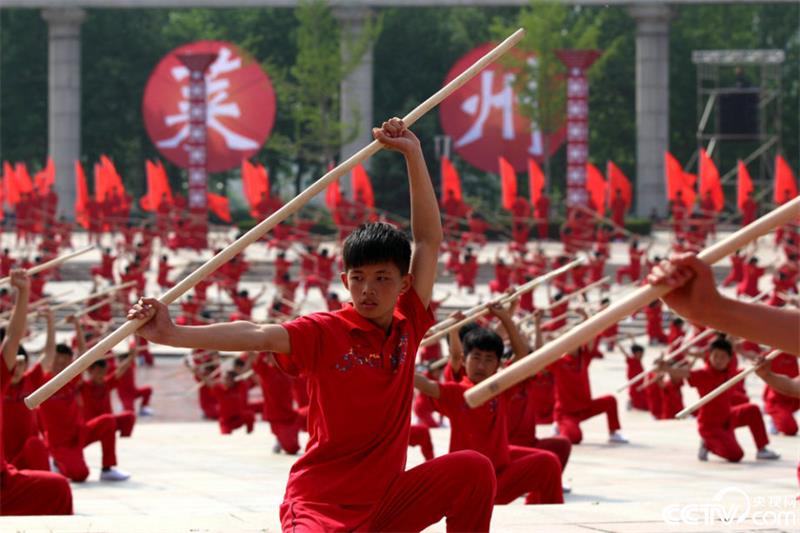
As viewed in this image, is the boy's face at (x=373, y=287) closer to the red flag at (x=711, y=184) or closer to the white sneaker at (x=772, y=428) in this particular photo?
the white sneaker at (x=772, y=428)

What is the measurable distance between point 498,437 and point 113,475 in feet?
10.3

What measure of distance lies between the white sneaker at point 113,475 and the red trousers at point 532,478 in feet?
9.74

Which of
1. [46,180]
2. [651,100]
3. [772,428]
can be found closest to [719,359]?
[772,428]

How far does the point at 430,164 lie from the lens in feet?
134

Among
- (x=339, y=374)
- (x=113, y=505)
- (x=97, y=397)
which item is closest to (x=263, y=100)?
(x=97, y=397)

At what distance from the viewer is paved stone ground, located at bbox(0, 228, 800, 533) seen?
16.2ft

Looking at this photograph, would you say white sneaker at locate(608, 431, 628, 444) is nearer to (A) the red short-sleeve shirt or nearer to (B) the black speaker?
(A) the red short-sleeve shirt

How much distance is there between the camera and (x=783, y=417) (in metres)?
10.1

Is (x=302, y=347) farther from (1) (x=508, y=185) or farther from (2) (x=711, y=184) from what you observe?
(1) (x=508, y=185)

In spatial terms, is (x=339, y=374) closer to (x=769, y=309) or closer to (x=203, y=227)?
(x=769, y=309)

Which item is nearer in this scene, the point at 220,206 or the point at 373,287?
the point at 373,287

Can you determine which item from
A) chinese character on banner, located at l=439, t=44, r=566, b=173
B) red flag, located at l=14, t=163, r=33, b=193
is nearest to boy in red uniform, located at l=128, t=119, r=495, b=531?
red flag, located at l=14, t=163, r=33, b=193

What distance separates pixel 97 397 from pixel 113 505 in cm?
275

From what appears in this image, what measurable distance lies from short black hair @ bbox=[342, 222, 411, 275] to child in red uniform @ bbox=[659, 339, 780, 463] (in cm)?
539
